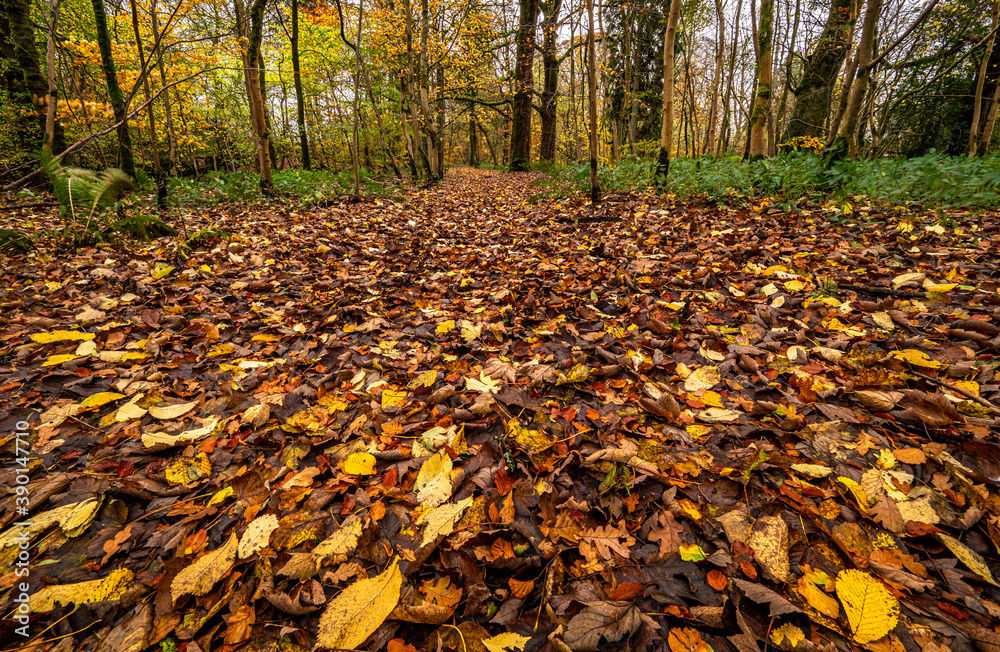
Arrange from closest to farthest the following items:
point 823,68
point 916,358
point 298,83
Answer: point 916,358 → point 823,68 → point 298,83

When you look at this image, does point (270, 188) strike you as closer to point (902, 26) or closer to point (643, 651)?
point (643, 651)

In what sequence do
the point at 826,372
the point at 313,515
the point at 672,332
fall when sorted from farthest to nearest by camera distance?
the point at 672,332 < the point at 826,372 < the point at 313,515

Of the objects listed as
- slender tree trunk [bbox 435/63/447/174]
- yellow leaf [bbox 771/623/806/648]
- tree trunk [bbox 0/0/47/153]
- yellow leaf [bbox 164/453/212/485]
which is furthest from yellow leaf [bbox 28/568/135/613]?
slender tree trunk [bbox 435/63/447/174]

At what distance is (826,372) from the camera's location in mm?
1840

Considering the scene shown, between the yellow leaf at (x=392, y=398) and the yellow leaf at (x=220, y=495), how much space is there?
0.66 meters

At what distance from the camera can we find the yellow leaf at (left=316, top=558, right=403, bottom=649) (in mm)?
993

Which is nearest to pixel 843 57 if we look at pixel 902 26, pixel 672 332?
pixel 902 26

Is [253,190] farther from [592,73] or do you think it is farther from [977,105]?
[977,105]

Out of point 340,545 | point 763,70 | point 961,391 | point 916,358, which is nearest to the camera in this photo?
point 340,545

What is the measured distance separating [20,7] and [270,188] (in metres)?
4.84

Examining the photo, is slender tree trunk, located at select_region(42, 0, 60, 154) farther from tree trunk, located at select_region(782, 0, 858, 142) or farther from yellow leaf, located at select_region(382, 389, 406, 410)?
tree trunk, located at select_region(782, 0, 858, 142)

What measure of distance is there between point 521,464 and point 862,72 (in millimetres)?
7097

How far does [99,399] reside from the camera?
1835mm

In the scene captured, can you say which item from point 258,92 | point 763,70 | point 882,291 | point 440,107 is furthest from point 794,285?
point 440,107
